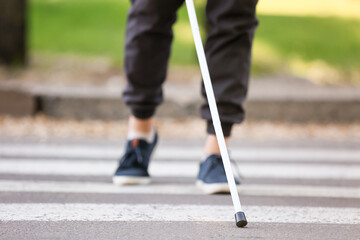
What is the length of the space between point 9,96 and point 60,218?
3495 millimetres

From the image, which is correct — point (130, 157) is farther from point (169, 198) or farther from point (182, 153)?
point (182, 153)

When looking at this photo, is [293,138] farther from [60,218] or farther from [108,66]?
[108,66]

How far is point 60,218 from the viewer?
2.27 m

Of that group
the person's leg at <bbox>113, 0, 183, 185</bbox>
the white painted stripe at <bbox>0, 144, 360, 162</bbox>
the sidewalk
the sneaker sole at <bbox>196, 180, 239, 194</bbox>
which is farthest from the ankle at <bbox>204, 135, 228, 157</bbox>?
the sidewalk

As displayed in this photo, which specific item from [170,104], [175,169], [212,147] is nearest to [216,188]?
[212,147]

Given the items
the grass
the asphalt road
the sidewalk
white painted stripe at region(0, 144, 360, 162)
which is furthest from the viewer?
the grass

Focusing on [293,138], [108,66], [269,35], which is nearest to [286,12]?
[269,35]

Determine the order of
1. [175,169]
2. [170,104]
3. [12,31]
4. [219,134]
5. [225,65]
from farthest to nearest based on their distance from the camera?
[12,31]
[170,104]
[175,169]
[225,65]
[219,134]

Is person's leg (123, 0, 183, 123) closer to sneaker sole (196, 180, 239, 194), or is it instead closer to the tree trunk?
sneaker sole (196, 180, 239, 194)

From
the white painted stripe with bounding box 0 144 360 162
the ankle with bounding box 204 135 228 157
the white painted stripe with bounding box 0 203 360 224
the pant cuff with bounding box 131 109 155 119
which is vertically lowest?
the white painted stripe with bounding box 0 144 360 162

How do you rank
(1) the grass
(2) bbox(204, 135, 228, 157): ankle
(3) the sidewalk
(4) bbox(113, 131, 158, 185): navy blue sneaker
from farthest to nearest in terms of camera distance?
(1) the grass
(3) the sidewalk
(4) bbox(113, 131, 158, 185): navy blue sneaker
(2) bbox(204, 135, 228, 157): ankle

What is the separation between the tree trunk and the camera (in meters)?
7.42

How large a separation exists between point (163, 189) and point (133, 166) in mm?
172

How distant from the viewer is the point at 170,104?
5578 millimetres
